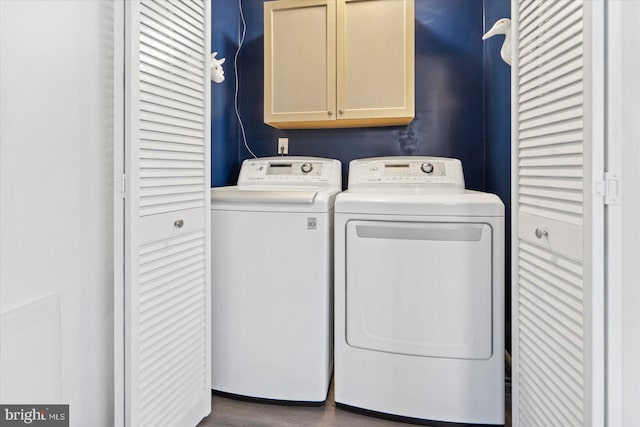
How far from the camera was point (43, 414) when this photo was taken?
3.21 ft

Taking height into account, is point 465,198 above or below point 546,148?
below

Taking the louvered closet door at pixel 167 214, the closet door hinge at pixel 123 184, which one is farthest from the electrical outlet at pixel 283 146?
the closet door hinge at pixel 123 184

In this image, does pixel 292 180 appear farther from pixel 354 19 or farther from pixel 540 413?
pixel 540 413

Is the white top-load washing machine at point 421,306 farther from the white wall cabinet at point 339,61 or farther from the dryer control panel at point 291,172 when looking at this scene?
the white wall cabinet at point 339,61

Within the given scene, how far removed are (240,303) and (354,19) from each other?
1.70 metres

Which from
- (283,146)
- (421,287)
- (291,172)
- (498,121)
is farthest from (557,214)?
(283,146)

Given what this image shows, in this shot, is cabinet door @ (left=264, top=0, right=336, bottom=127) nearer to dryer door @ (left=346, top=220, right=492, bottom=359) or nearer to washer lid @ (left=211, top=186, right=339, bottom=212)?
washer lid @ (left=211, top=186, right=339, bottom=212)

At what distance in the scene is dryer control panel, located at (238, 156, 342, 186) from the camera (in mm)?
2186

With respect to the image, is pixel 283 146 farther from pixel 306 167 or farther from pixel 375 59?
pixel 375 59

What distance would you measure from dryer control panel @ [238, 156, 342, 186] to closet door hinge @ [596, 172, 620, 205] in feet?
4.86

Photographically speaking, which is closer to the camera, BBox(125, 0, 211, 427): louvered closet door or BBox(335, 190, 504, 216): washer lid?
BBox(125, 0, 211, 427): louvered closet door

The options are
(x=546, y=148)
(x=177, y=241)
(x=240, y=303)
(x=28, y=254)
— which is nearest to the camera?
(x=28, y=254)

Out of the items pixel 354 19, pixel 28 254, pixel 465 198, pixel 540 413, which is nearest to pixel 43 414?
pixel 28 254

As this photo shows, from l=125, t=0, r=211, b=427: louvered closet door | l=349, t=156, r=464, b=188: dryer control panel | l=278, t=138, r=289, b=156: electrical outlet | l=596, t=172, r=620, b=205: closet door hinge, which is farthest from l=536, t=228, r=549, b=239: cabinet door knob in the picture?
l=278, t=138, r=289, b=156: electrical outlet
